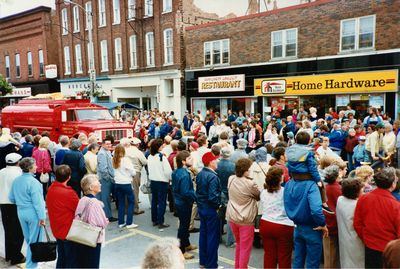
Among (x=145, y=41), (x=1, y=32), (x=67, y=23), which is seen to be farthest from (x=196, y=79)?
(x=1, y=32)

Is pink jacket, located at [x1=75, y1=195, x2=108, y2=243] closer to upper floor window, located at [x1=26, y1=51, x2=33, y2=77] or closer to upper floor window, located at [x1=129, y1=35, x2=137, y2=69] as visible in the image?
Answer: upper floor window, located at [x1=129, y1=35, x2=137, y2=69]

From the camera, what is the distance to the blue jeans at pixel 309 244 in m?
4.91

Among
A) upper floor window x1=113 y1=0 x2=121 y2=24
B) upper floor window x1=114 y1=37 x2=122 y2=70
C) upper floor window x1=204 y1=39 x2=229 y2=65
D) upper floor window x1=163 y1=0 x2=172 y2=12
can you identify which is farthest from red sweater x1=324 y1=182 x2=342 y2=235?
upper floor window x1=113 y1=0 x2=121 y2=24

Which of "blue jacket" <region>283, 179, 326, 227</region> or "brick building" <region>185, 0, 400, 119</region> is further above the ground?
"brick building" <region>185, 0, 400, 119</region>

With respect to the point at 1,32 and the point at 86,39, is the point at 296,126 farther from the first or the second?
the point at 1,32

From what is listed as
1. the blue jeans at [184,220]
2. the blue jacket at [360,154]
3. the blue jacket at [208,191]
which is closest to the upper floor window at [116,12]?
the blue jacket at [360,154]

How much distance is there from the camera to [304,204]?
4844mm

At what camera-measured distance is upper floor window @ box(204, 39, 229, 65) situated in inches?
984

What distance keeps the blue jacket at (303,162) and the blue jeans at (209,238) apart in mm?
1595

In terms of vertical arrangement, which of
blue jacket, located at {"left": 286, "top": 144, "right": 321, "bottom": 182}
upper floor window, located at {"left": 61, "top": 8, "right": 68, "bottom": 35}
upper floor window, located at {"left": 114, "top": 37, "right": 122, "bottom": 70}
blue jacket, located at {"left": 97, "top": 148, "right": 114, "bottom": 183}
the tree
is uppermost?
upper floor window, located at {"left": 61, "top": 8, "right": 68, "bottom": 35}

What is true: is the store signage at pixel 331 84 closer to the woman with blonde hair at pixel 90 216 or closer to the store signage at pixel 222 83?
the store signage at pixel 222 83

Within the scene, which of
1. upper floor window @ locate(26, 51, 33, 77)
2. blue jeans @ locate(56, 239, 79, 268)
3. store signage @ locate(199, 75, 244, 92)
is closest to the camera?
blue jeans @ locate(56, 239, 79, 268)

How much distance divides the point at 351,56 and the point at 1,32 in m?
38.1

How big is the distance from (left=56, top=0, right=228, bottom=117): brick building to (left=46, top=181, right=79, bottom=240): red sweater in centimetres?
2320
